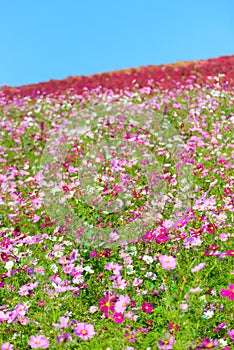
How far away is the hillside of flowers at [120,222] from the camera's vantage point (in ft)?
10.3

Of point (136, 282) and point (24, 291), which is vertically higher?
point (24, 291)

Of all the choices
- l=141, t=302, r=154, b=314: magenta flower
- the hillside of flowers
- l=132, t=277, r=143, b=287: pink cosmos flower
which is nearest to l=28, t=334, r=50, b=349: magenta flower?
the hillside of flowers

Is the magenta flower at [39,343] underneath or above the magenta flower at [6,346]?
underneath

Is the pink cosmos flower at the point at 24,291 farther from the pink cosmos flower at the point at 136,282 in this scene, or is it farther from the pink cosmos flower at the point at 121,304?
the pink cosmos flower at the point at 121,304

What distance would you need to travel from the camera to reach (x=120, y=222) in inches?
214

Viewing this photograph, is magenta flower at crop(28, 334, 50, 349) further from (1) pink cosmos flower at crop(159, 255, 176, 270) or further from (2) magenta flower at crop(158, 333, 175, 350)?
(1) pink cosmos flower at crop(159, 255, 176, 270)

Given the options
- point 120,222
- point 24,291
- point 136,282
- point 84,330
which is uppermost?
point 120,222

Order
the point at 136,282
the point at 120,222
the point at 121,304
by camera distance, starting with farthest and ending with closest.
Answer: the point at 120,222
the point at 136,282
the point at 121,304

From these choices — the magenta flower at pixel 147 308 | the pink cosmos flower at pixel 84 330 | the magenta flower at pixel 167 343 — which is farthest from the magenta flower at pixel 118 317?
the magenta flower at pixel 147 308

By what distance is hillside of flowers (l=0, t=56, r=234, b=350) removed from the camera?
123 inches

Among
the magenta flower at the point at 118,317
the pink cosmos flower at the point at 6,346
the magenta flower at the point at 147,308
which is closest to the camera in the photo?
the magenta flower at the point at 118,317

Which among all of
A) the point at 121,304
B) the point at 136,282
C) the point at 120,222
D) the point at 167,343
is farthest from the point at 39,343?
A: the point at 120,222

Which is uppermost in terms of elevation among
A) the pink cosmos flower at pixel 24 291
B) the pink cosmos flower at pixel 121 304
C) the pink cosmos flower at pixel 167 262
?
the pink cosmos flower at pixel 24 291

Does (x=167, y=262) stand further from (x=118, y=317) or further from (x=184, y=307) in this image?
(x=118, y=317)
